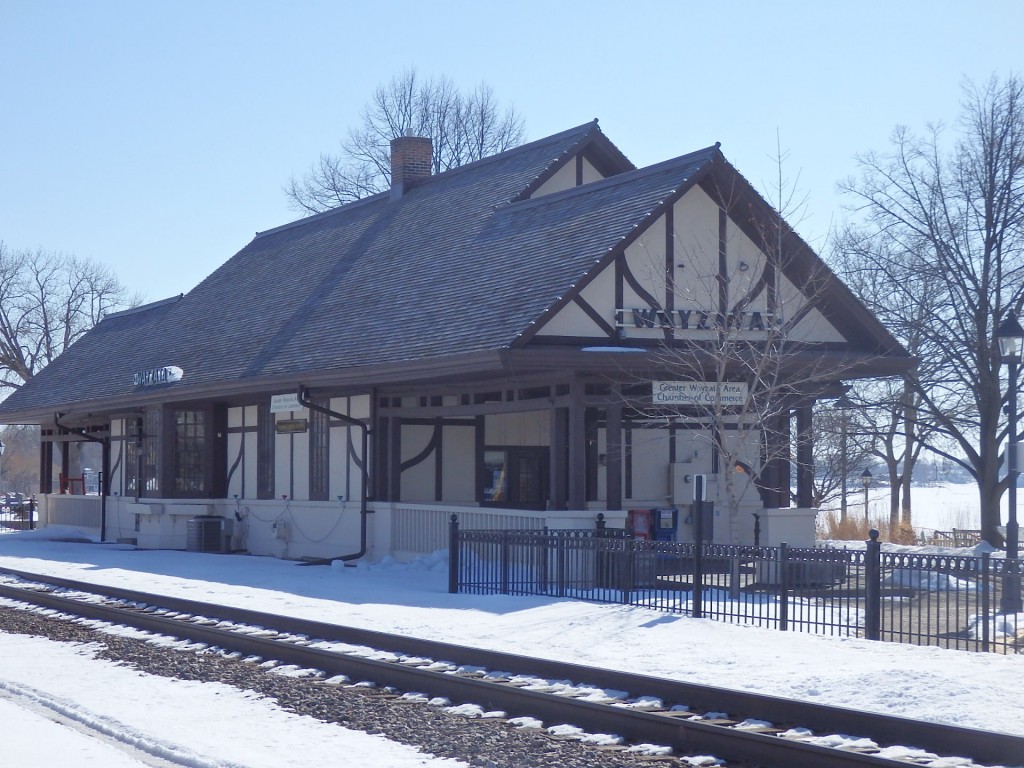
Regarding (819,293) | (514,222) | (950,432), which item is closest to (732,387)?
(819,293)

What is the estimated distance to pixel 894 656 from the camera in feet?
40.3

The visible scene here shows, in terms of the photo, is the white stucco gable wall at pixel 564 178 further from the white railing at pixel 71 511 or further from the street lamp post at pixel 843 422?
the white railing at pixel 71 511

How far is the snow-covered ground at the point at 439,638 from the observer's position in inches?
343

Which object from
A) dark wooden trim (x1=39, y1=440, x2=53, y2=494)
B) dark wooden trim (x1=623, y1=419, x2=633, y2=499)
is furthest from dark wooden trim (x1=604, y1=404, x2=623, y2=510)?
dark wooden trim (x1=39, y1=440, x2=53, y2=494)

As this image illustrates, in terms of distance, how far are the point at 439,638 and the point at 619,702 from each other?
13.8ft

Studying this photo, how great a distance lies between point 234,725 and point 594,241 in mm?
12312

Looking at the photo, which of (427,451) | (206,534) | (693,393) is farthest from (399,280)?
(693,393)

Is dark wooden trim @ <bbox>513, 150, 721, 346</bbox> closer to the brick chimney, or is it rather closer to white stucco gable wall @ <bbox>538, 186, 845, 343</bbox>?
white stucco gable wall @ <bbox>538, 186, 845, 343</bbox>

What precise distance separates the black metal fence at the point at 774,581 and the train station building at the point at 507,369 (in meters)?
1.65

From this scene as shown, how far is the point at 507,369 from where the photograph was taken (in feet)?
62.6

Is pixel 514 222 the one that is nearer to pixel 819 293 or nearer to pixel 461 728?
pixel 819 293

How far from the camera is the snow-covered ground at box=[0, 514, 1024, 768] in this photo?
343 inches

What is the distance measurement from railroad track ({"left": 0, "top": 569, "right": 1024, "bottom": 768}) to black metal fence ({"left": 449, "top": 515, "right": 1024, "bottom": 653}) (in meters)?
4.03

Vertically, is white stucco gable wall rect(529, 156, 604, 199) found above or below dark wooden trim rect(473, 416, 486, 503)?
above
